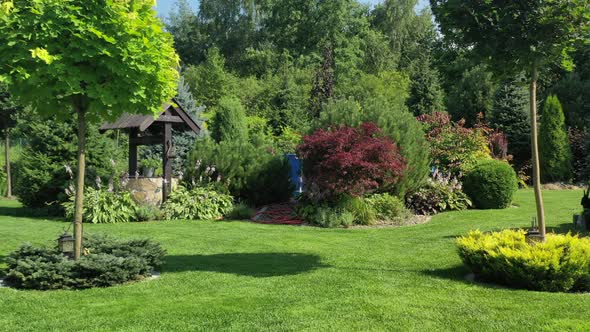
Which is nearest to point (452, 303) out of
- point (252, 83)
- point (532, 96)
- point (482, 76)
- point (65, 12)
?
point (532, 96)

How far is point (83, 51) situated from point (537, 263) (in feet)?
16.4

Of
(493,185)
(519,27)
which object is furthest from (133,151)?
(519,27)

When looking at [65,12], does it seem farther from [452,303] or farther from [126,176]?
[126,176]

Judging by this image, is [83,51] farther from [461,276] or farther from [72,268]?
[461,276]

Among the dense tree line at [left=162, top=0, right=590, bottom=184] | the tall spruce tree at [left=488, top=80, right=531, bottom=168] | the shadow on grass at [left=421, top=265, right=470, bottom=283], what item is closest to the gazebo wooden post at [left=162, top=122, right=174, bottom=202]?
the dense tree line at [left=162, top=0, right=590, bottom=184]

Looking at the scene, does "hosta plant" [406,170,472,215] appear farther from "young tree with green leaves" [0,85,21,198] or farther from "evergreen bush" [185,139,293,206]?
"young tree with green leaves" [0,85,21,198]

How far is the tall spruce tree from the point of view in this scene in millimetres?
22250

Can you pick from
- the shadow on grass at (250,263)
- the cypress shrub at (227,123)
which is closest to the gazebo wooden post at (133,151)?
the cypress shrub at (227,123)

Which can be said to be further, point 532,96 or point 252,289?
point 532,96

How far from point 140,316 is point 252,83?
97.6ft

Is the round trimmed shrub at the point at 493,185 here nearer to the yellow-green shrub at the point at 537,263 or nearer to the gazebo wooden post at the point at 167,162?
the yellow-green shrub at the point at 537,263

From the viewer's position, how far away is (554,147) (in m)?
20.4

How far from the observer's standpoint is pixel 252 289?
17.0ft

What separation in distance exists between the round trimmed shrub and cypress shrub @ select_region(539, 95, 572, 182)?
8768 millimetres
